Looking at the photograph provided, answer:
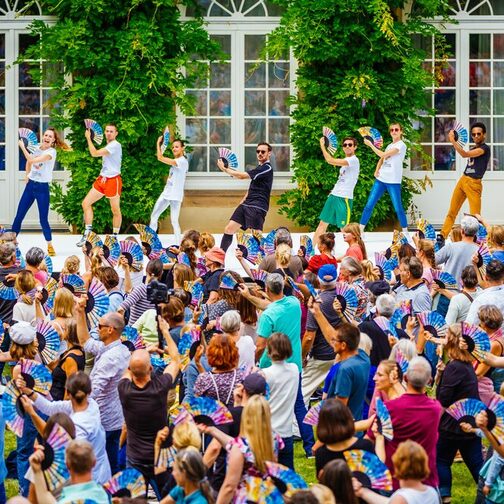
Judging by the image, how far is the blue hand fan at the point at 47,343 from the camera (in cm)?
797

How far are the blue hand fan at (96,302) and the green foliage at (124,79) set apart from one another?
9.25 metres

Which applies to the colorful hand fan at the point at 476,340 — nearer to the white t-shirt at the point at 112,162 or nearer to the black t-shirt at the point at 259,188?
the black t-shirt at the point at 259,188

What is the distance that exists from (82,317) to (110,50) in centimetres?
1088

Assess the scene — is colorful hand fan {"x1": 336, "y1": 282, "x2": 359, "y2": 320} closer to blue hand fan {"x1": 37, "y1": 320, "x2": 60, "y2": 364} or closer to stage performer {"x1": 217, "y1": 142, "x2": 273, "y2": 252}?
blue hand fan {"x1": 37, "y1": 320, "x2": 60, "y2": 364}

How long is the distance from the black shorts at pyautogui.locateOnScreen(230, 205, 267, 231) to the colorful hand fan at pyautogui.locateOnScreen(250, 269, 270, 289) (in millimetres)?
4015

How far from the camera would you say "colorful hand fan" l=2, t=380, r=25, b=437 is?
6988 millimetres

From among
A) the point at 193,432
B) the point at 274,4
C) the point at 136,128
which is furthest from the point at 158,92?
the point at 193,432

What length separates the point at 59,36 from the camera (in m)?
18.2

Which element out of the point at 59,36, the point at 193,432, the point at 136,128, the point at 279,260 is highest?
the point at 59,36

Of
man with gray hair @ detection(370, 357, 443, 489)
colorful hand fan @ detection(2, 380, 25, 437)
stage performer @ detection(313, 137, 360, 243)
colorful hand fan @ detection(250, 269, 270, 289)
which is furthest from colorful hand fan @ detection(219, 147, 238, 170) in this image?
man with gray hair @ detection(370, 357, 443, 489)

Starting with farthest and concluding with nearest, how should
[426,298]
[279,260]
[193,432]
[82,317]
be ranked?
1. [279,260]
2. [426,298]
3. [82,317]
4. [193,432]

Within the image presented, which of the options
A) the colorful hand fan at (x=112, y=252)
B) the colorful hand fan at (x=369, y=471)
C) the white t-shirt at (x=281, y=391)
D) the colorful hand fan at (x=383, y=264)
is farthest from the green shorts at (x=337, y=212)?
the colorful hand fan at (x=369, y=471)

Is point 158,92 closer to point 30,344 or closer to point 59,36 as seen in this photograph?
point 59,36

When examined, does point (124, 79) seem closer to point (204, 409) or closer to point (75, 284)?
point (75, 284)
